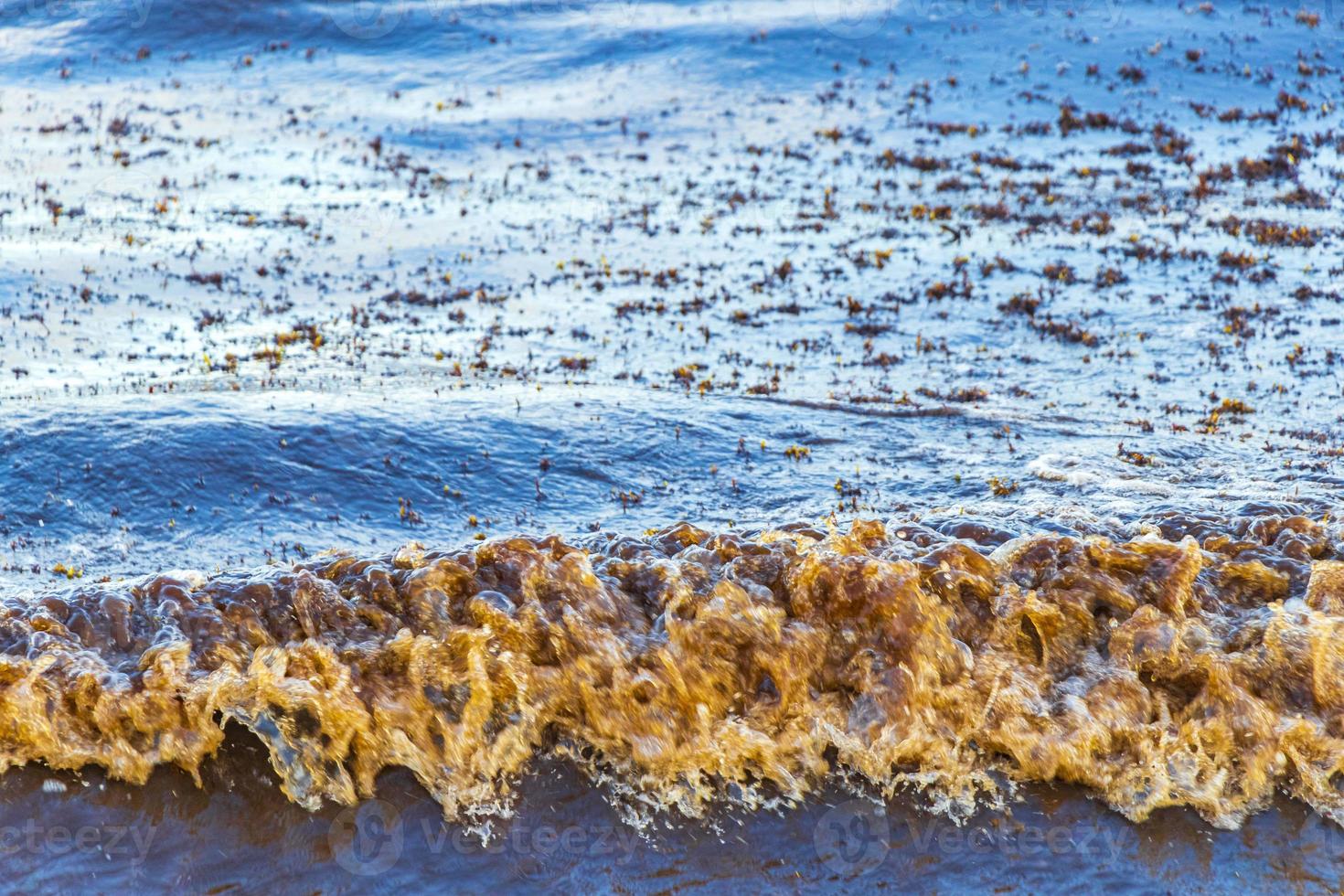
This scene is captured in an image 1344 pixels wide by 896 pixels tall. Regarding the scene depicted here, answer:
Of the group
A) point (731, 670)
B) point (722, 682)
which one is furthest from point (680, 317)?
point (722, 682)

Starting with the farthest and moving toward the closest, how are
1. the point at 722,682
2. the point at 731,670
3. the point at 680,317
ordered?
the point at 680,317 → the point at 731,670 → the point at 722,682

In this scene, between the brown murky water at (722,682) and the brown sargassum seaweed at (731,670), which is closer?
the brown murky water at (722,682)

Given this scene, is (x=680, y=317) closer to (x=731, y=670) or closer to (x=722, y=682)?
(x=731, y=670)

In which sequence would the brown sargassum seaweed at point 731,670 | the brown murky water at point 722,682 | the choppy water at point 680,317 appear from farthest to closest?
1. the choppy water at point 680,317
2. the brown sargassum seaweed at point 731,670
3. the brown murky water at point 722,682

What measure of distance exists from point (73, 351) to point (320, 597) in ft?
41.8

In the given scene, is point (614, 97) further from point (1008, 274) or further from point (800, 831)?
point (800, 831)

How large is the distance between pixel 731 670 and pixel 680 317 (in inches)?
593

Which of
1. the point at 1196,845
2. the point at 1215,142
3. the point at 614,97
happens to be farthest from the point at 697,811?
the point at 614,97

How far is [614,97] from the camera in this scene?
1629 inches

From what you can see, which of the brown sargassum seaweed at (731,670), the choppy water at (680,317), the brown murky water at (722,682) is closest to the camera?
the brown murky water at (722,682)

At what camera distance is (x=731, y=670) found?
9656 mm

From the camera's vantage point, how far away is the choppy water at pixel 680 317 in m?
9.63

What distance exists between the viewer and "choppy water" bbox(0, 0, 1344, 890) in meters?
9.63

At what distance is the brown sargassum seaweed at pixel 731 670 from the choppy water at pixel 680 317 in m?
0.11
